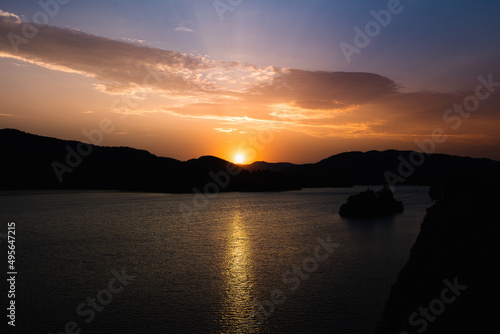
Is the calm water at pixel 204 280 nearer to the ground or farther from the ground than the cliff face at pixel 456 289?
nearer to the ground

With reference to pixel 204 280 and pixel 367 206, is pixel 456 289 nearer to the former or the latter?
A: pixel 204 280

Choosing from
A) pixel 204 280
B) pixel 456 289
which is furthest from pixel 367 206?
pixel 456 289

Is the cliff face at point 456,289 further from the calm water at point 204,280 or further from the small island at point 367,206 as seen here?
the small island at point 367,206

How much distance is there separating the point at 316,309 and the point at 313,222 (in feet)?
191

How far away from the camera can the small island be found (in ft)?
316

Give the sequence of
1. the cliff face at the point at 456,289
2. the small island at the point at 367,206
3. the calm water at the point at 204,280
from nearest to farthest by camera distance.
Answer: the cliff face at the point at 456,289
the calm water at the point at 204,280
the small island at the point at 367,206

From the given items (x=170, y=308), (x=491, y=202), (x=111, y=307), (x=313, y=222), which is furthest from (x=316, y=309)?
(x=313, y=222)

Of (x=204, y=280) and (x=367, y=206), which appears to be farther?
(x=367, y=206)

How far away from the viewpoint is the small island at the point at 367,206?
9619 cm

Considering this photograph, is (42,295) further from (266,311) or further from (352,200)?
(352,200)

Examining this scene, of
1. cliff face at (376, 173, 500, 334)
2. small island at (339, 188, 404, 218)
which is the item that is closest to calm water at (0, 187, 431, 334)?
cliff face at (376, 173, 500, 334)

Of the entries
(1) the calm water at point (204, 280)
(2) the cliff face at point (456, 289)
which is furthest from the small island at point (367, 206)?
(2) the cliff face at point (456, 289)

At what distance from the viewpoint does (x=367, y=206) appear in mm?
98562

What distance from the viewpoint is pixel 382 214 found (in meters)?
101
